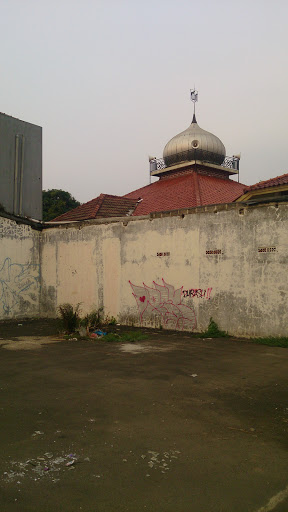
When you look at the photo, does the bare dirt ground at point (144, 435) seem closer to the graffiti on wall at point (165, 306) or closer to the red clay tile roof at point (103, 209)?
the graffiti on wall at point (165, 306)

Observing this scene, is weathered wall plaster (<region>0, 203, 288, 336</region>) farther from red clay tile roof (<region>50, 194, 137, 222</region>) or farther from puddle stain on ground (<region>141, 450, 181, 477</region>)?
puddle stain on ground (<region>141, 450, 181, 477</region>)

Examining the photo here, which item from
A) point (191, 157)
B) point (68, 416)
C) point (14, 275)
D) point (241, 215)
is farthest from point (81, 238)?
point (68, 416)

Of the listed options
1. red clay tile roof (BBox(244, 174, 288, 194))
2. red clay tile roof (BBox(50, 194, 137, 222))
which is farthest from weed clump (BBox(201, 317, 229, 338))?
red clay tile roof (BBox(50, 194, 137, 222))

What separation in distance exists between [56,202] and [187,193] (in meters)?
17.6

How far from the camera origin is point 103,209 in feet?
52.1

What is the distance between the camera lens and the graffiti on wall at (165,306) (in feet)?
35.0

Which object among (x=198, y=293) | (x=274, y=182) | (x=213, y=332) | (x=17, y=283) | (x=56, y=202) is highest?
(x=56, y=202)

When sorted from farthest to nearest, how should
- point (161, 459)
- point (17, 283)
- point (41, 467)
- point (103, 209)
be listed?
point (103, 209) → point (17, 283) → point (161, 459) → point (41, 467)

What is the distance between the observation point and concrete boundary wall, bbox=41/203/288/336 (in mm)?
9188

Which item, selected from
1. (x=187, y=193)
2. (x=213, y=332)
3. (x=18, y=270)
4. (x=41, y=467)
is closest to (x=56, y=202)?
(x=187, y=193)

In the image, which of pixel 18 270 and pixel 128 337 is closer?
pixel 128 337

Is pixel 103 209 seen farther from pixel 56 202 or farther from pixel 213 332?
pixel 56 202

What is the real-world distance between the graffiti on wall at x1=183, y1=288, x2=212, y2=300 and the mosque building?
5.63 metres

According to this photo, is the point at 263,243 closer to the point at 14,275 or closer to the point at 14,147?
the point at 14,275
